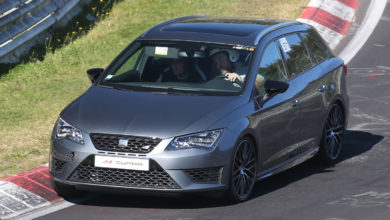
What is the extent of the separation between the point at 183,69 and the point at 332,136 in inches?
93.1

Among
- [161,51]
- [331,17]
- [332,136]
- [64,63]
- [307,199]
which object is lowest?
[331,17]

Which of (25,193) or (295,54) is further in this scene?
(295,54)

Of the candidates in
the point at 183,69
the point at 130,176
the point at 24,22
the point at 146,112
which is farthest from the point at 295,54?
the point at 24,22

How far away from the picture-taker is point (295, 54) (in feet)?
33.8

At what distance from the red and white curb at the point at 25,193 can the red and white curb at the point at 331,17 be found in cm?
943

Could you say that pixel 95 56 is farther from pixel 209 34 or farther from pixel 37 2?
pixel 209 34

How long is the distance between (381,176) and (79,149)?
137 inches

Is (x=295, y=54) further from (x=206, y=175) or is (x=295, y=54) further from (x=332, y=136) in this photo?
(x=206, y=175)

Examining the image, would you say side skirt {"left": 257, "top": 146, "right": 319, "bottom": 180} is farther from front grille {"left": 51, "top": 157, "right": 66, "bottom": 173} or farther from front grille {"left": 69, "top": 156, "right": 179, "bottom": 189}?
front grille {"left": 51, "top": 157, "right": 66, "bottom": 173}

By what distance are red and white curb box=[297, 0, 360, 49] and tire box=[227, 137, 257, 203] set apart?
914cm

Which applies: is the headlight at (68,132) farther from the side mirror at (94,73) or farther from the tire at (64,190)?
the side mirror at (94,73)

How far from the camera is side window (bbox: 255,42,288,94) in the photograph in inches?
367

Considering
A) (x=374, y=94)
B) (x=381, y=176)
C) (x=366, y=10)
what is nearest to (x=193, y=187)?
(x=381, y=176)

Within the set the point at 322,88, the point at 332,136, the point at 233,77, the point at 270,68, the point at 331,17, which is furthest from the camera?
the point at 331,17
